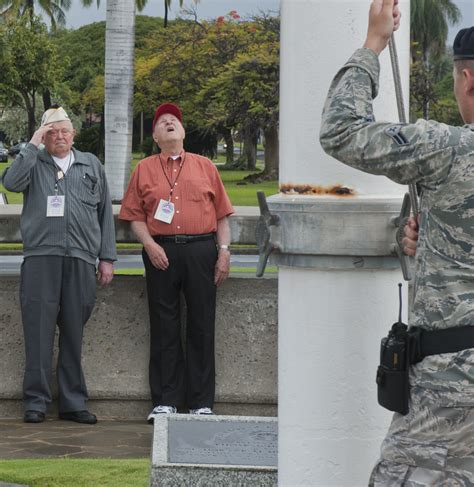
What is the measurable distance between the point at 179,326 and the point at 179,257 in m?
0.48

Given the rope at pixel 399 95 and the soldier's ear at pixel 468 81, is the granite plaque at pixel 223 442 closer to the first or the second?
the rope at pixel 399 95

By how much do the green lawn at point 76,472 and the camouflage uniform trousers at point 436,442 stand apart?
9.40 ft

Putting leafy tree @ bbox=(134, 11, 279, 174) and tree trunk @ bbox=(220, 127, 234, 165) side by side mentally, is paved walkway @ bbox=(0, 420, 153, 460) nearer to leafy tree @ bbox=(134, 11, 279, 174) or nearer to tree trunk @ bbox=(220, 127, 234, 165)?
leafy tree @ bbox=(134, 11, 279, 174)

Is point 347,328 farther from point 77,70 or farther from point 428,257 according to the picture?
point 77,70

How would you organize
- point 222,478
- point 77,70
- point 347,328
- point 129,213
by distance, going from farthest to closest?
point 77,70
point 129,213
point 222,478
point 347,328

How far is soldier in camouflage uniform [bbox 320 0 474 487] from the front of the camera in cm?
316

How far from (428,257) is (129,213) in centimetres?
489

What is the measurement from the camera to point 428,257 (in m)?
3.24

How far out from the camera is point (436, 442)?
3.19 m

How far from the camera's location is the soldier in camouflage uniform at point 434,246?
3162mm

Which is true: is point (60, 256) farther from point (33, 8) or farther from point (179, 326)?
point (33, 8)

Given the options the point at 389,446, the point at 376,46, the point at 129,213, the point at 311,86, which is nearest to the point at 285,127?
the point at 311,86

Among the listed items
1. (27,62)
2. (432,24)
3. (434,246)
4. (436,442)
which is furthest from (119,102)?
(432,24)

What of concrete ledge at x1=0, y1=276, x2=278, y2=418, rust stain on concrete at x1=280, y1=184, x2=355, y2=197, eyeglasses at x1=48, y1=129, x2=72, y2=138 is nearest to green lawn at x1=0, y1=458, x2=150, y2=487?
concrete ledge at x1=0, y1=276, x2=278, y2=418
